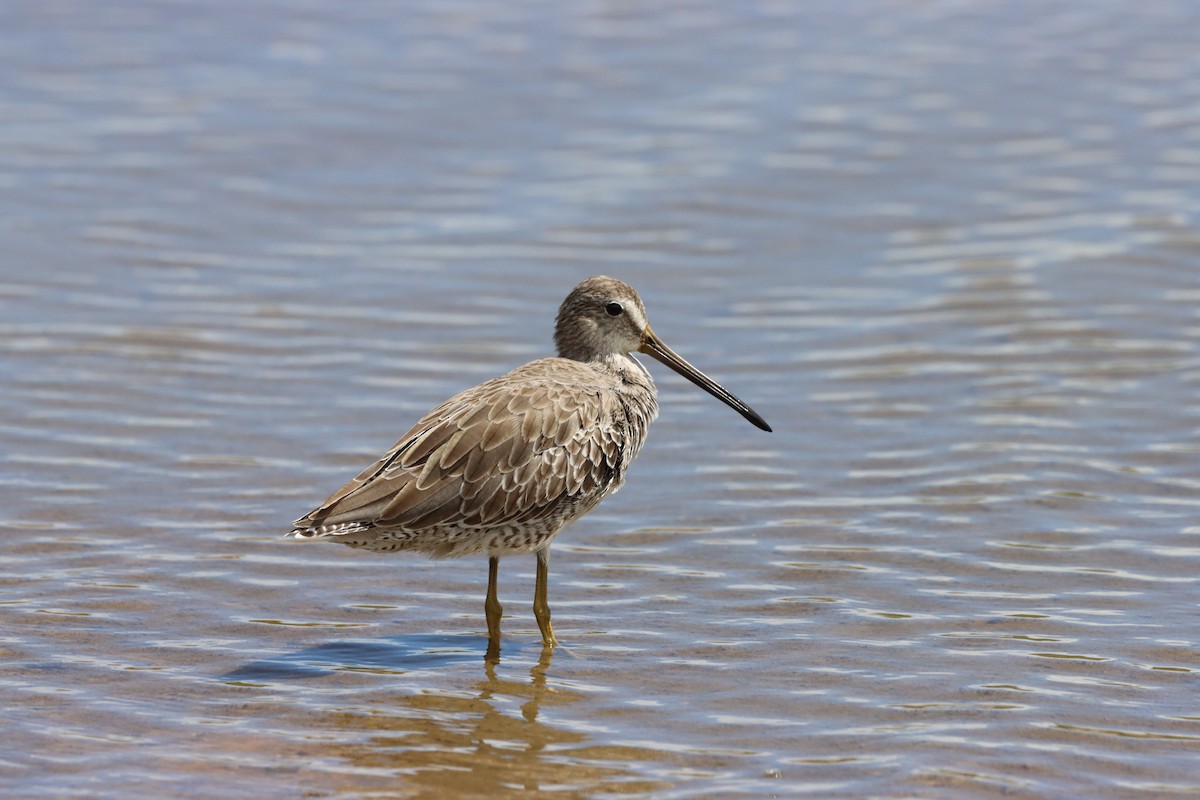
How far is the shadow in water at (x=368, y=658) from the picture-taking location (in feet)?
22.5

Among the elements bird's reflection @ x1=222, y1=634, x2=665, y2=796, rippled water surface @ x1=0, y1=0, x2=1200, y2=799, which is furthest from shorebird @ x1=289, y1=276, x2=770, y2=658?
rippled water surface @ x1=0, y1=0, x2=1200, y2=799

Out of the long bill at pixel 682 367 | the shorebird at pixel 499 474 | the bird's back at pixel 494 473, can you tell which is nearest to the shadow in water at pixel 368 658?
the shorebird at pixel 499 474

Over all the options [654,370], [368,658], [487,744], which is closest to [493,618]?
[368,658]

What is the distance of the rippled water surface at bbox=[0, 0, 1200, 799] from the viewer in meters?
6.41

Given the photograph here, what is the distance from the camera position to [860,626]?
7363mm

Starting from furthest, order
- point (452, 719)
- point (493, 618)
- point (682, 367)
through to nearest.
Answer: point (682, 367) < point (493, 618) < point (452, 719)

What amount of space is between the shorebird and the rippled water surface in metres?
0.48

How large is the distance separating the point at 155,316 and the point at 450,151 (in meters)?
3.60

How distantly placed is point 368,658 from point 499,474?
895mm

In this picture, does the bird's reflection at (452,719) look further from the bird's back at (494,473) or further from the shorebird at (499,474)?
the bird's back at (494,473)

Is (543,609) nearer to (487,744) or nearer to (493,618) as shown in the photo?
(493,618)

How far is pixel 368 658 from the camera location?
7.07 m

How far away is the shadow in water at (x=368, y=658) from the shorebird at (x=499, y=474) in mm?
166

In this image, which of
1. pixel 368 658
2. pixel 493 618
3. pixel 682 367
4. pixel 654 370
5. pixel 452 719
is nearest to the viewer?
pixel 452 719
